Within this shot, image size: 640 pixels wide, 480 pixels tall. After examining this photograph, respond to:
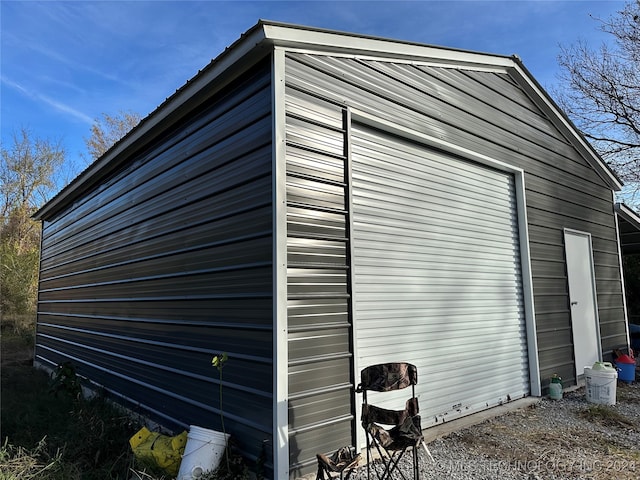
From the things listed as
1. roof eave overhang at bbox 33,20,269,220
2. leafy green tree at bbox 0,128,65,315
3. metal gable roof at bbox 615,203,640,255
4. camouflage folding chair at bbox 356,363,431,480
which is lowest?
camouflage folding chair at bbox 356,363,431,480

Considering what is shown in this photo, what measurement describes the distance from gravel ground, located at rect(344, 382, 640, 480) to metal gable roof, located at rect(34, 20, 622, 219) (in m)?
3.12

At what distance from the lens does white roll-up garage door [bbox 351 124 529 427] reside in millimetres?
3490

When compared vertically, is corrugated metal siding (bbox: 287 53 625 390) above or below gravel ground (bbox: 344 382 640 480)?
above

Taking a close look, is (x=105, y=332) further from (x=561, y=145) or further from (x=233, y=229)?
(x=561, y=145)

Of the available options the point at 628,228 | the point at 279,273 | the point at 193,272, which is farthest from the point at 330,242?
the point at 628,228

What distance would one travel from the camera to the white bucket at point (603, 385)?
454cm

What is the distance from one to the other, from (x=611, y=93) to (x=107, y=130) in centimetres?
1904

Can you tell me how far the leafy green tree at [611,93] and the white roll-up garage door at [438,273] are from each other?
9.96 meters

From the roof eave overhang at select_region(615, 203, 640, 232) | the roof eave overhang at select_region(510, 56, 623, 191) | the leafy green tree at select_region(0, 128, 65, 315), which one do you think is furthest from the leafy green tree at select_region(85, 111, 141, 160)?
the roof eave overhang at select_region(615, 203, 640, 232)

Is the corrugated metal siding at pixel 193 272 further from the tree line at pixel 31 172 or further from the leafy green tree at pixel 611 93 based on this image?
the leafy green tree at pixel 611 93

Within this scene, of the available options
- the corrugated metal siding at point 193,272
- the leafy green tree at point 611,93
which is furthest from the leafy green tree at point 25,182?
the leafy green tree at point 611,93

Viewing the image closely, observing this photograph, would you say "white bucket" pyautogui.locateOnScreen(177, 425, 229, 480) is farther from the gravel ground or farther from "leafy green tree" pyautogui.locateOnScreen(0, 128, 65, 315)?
"leafy green tree" pyautogui.locateOnScreen(0, 128, 65, 315)

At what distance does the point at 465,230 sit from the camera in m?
4.53

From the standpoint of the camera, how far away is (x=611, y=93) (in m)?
12.4
